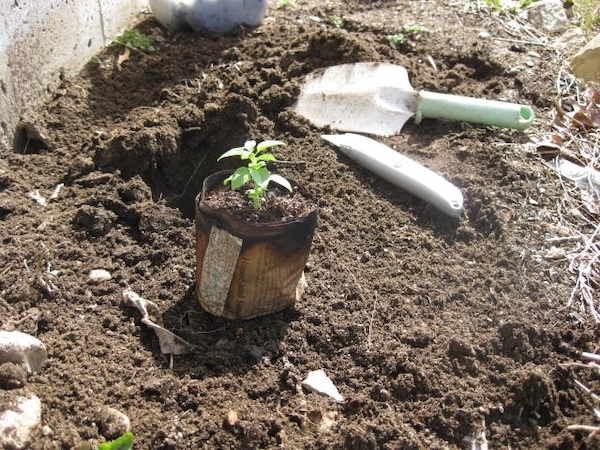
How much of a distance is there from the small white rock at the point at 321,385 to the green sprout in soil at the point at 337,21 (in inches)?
86.4

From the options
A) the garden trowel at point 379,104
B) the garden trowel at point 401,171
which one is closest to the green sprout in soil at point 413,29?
the garden trowel at point 379,104

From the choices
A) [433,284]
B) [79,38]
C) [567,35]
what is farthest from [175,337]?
[567,35]

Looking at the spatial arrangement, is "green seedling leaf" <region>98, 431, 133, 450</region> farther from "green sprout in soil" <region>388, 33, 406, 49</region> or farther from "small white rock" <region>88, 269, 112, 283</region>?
"green sprout in soil" <region>388, 33, 406, 49</region>

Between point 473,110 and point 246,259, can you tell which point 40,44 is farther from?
point 473,110

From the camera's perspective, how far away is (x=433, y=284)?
7.80 ft

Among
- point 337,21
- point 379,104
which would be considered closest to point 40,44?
point 379,104

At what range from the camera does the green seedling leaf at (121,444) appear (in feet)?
5.39

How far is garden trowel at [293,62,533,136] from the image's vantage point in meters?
2.96

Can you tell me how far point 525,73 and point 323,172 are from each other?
127 centimetres

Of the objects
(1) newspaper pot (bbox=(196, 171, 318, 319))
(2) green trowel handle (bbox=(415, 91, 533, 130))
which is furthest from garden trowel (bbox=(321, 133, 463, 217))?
(1) newspaper pot (bbox=(196, 171, 318, 319))

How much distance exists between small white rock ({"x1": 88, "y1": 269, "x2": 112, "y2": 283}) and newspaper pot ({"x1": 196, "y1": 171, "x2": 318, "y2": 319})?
32 centimetres

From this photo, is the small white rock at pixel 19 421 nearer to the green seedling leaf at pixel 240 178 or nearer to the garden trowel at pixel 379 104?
the green seedling leaf at pixel 240 178

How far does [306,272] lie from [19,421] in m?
1.02

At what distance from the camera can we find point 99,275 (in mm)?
2264
